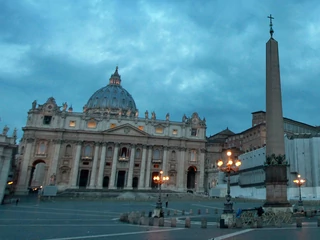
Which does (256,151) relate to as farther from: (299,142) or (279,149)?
(279,149)

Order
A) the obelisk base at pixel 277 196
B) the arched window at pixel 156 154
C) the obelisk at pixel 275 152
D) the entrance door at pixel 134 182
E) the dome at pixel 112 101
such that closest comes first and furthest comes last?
the obelisk base at pixel 277 196 → the obelisk at pixel 275 152 → the entrance door at pixel 134 182 → the arched window at pixel 156 154 → the dome at pixel 112 101

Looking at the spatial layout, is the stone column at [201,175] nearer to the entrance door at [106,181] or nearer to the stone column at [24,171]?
the entrance door at [106,181]

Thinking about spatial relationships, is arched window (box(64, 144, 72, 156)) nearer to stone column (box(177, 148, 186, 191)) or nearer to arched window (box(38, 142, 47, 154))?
arched window (box(38, 142, 47, 154))

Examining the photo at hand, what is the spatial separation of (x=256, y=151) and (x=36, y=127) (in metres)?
44.0

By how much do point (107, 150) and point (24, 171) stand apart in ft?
55.2

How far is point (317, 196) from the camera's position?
38.7m

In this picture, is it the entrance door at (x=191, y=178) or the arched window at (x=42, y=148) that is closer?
the arched window at (x=42, y=148)

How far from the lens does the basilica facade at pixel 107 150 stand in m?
61.0

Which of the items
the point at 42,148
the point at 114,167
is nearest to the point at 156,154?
the point at 114,167

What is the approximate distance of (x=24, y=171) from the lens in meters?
58.4

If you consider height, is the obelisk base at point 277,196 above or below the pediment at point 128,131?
below

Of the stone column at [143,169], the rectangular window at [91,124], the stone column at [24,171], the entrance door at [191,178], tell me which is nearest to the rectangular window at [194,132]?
the entrance door at [191,178]

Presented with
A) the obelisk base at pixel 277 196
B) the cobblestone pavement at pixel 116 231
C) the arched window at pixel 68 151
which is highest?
the arched window at pixel 68 151

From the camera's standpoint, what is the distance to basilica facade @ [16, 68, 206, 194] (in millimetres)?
61000
